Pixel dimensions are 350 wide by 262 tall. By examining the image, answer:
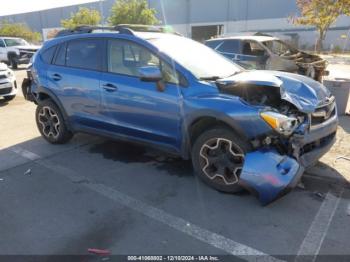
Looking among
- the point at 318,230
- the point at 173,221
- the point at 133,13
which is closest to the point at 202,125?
the point at 173,221

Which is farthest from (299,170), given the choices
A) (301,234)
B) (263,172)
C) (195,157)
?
(195,157)

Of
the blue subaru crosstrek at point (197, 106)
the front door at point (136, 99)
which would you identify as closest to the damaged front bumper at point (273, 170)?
the blue subaru crosstrek at point (197, 106)

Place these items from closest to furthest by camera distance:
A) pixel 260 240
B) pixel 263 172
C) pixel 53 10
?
1. pixel 260 240
2. pixel 263 172
3. pixel 53 10

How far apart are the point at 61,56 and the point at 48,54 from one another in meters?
0.33

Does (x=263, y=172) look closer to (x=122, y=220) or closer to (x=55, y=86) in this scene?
(x=122, y=220)

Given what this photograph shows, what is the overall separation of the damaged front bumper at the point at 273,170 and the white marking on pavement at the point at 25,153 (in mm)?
3275

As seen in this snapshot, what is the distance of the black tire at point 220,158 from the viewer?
12.2 ft

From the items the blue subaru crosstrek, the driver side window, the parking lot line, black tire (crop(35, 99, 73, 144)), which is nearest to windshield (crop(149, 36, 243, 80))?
the blue subaru crosstrek

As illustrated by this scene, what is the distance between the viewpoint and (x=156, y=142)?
14.3 feet

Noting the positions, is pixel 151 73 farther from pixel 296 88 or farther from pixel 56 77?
pixel 56 77

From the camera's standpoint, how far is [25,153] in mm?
5344

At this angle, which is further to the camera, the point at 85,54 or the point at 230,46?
the point at 230,46

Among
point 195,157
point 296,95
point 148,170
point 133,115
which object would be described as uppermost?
point 296,95

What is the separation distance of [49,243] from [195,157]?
1808 millimetres
